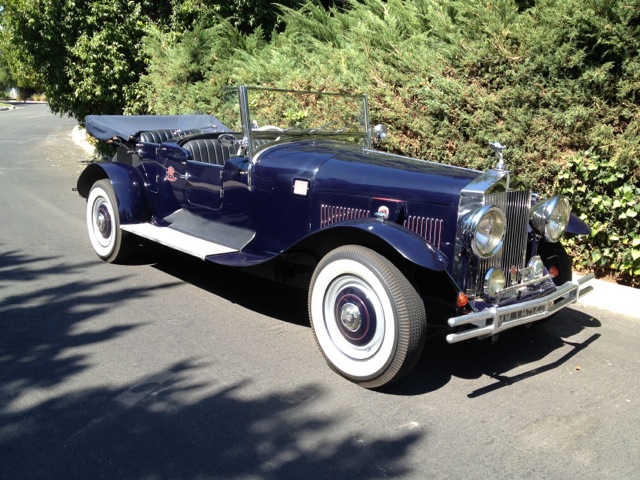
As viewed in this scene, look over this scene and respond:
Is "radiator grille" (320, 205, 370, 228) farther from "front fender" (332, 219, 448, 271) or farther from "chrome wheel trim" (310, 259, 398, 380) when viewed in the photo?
"chrome wheel trim" (310, 259, 398, 380)

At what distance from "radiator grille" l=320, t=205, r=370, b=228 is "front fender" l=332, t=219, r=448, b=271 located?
0.31m

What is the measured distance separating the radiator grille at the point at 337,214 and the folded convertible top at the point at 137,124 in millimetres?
2703

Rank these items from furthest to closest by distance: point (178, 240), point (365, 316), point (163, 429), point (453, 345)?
point (178, 240), point (453, 345), point (365, 316), point (163, 429)

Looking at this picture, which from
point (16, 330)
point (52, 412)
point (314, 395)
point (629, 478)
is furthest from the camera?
point (16, 330)

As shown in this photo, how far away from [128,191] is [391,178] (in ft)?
9.85

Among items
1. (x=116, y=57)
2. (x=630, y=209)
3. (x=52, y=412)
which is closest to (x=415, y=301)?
(x=52, y=412)

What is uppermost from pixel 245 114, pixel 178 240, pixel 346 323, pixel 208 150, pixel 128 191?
pixel 245 114

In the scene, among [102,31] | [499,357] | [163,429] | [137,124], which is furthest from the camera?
[102,31]

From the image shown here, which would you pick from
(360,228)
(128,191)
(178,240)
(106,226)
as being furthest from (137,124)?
(360,228)

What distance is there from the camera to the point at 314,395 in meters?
3.39

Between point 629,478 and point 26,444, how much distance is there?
9.11ft

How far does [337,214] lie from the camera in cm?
405

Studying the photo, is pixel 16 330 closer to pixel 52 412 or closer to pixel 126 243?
Answer: pixel 52 412

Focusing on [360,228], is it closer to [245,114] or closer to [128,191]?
[245,114]
